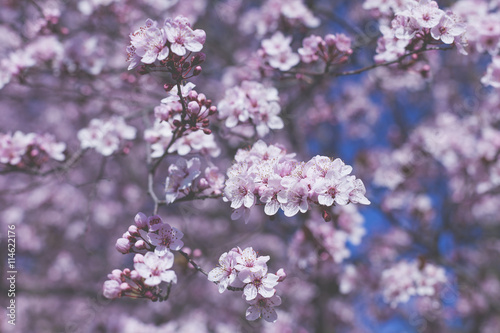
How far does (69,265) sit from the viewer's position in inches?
250

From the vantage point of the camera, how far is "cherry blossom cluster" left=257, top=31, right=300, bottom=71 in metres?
2.91

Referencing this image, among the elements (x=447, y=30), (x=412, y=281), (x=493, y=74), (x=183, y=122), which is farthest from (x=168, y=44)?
(x=412, y=281)

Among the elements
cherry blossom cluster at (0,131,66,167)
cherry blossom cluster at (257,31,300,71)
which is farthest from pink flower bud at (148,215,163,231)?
cherry blossom cluster at (257,31,300,71)

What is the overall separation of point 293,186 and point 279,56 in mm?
1501

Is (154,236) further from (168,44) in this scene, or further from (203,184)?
(168,44)

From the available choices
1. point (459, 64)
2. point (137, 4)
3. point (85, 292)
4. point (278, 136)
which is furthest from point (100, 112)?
point (459, 64)

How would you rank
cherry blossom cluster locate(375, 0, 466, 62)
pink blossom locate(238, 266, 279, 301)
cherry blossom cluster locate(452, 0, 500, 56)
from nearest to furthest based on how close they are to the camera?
pink blossom locate(238, 266, 279, 301)
cherry blossom cluster locate(375, 0, 466, 62)
cherry blossom cluster locate(452, 0, 500, 56)

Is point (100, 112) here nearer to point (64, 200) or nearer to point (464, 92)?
point (64, 200)

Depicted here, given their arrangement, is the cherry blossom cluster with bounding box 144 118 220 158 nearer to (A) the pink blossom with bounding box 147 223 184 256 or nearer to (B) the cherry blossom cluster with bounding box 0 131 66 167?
(A) the pink blossom with bounding box 147 223 184 256

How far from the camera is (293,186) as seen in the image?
1.77 meters

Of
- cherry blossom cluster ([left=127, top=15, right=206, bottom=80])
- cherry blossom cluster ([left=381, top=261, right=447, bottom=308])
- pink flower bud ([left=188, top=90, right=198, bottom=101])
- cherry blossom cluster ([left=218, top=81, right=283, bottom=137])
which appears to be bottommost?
cherry blossom cluster ([left=381, top=261, right=447, bottom=308])

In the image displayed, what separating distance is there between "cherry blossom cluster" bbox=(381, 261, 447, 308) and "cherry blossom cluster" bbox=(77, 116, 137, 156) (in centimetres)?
247

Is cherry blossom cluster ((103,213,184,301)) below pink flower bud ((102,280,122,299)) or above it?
above

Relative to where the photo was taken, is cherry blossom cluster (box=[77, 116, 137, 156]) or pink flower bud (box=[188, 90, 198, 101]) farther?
cherry blossom cluster (box=[77, 116, 137, 156])
